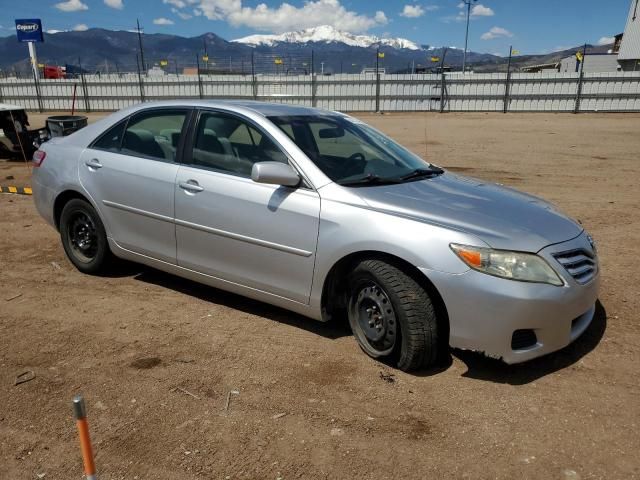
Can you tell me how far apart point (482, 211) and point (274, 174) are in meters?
1.36

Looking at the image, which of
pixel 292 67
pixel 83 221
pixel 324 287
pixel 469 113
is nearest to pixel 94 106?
pixel 292 67

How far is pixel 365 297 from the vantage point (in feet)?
11.2

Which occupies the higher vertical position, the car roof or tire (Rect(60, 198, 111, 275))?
the car roof

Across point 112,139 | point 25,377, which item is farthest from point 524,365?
point 112,139

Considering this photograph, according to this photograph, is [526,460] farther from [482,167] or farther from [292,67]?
[292,67]

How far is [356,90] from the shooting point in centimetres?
3112

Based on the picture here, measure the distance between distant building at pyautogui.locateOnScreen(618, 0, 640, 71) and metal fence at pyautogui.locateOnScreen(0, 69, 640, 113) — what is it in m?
17.9

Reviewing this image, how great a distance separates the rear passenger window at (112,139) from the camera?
468 centimetres

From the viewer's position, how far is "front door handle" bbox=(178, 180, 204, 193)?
13.1ft

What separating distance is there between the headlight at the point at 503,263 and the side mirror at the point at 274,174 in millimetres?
1176

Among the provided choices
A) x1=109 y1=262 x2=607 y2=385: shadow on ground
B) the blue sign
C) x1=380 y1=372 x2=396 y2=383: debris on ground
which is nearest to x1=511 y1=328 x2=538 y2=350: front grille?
x1=109 y1=262 x2=607 y2=385: shadow on ground

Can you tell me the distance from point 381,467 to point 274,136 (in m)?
2.34

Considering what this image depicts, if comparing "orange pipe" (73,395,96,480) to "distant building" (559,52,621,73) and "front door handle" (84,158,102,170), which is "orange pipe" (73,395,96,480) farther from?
"distant building" (559,52,621,73)

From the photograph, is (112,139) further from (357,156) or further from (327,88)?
(327,88)
